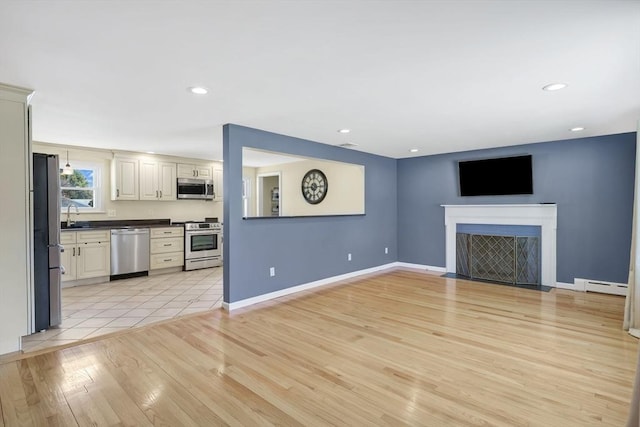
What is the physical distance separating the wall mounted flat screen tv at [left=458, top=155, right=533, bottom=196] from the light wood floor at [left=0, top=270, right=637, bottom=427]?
2199 millimetres

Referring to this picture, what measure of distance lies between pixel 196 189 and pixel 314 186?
2528 mm

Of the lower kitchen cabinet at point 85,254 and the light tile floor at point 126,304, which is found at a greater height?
the lower kitchen cabinet at point 85,254

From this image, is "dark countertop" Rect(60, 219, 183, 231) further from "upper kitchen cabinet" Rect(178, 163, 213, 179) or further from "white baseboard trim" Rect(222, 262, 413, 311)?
"white baseboard trim" Rect(222, 262, 413, 311)

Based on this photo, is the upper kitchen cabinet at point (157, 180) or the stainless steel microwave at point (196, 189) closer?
the upper kitchen cabinet at point (157, 180)

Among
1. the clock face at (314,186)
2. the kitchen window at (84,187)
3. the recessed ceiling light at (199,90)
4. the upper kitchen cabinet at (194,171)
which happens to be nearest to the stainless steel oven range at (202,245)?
the upper kitchen cabinet at (194,171)

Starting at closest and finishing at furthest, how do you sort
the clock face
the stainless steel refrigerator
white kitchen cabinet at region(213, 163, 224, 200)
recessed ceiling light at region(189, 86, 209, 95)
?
recessed ceiling light at region(189, 86, 209, 95) → the stainless steel refrigerator → the clock face → white kitchen cabinet at region(213, 163, 224, 200)

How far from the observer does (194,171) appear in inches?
275

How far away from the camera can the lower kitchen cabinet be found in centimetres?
510

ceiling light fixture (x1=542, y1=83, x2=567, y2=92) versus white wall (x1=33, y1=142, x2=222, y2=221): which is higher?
ceiling light fixture (x1=542, y1=83, x2=567, y2=92)

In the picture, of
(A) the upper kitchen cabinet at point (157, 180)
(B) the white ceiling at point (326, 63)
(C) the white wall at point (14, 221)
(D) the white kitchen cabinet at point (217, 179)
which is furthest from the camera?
(D) the white kitchen cabinet at point (217, 179)

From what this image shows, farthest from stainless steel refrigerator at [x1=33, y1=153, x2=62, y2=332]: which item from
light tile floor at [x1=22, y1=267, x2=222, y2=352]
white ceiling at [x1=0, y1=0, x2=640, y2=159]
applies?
white ceiling at [x1=0, y1=0, x2=640, y2=159]

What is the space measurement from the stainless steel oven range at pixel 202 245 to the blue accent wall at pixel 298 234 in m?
2.67

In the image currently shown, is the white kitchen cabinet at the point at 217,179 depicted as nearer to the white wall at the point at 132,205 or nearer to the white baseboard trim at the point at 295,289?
the white wall at the point at 132,205

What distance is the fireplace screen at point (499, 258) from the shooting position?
5348mm
